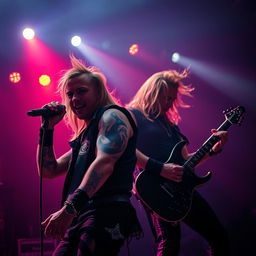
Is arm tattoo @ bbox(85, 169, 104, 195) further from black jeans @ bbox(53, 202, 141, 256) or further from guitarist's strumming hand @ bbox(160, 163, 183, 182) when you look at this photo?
guitarist's strumming hand @ bbox(160, 163, 183, 182)

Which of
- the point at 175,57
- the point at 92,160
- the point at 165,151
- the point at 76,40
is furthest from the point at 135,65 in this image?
the point at 92,160

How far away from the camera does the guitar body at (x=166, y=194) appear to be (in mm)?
2916

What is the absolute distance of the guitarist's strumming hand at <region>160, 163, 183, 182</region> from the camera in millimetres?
3008

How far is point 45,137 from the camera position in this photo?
2373 millimetres

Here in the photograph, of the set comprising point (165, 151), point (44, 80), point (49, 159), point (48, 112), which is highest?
point (48, 112)

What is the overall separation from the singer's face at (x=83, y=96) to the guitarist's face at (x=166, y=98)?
1.23m

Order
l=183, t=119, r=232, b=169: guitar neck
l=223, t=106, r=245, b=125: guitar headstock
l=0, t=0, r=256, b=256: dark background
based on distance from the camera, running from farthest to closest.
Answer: l=0, t=0, r=256, b=256: dark background < l=223, t=106, r=245, b=125: guitar headstock < l=183, t=119, r=232, b=169: guitar neck

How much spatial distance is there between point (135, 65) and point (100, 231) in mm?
5406

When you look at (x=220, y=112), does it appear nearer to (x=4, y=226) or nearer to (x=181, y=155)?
(x=181, y=155)

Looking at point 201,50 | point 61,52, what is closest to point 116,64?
point 61,52

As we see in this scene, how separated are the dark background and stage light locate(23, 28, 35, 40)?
0.30 ft

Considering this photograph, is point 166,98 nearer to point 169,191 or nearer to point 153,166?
point 153,166

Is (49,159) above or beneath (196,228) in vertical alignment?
above

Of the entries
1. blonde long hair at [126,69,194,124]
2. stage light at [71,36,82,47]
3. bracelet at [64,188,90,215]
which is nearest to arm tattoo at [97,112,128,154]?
bracelet at [64,188,90,215]
